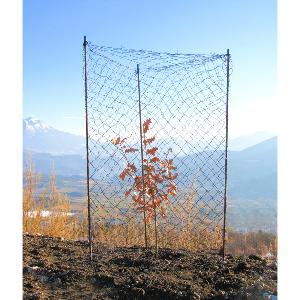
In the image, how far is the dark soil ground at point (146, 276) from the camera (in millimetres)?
2924

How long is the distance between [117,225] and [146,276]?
264cm

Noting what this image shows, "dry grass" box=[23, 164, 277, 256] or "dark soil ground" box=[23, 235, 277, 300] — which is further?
"dry grass" box=[23, 164, 277, 256]

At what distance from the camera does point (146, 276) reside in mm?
3170

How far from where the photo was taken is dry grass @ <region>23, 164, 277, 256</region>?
512cm

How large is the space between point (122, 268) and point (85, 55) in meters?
1.66

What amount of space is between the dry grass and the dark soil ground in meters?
1.11

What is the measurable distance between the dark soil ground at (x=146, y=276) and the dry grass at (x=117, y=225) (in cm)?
111

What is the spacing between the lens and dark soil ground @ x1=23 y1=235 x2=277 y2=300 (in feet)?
9.59

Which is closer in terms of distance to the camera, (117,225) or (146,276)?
(146,276)

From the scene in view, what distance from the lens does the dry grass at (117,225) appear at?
5.12 metres

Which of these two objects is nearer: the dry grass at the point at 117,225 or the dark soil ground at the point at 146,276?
the dark soil ground at the point at 146,276

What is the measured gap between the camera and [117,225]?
578cm
